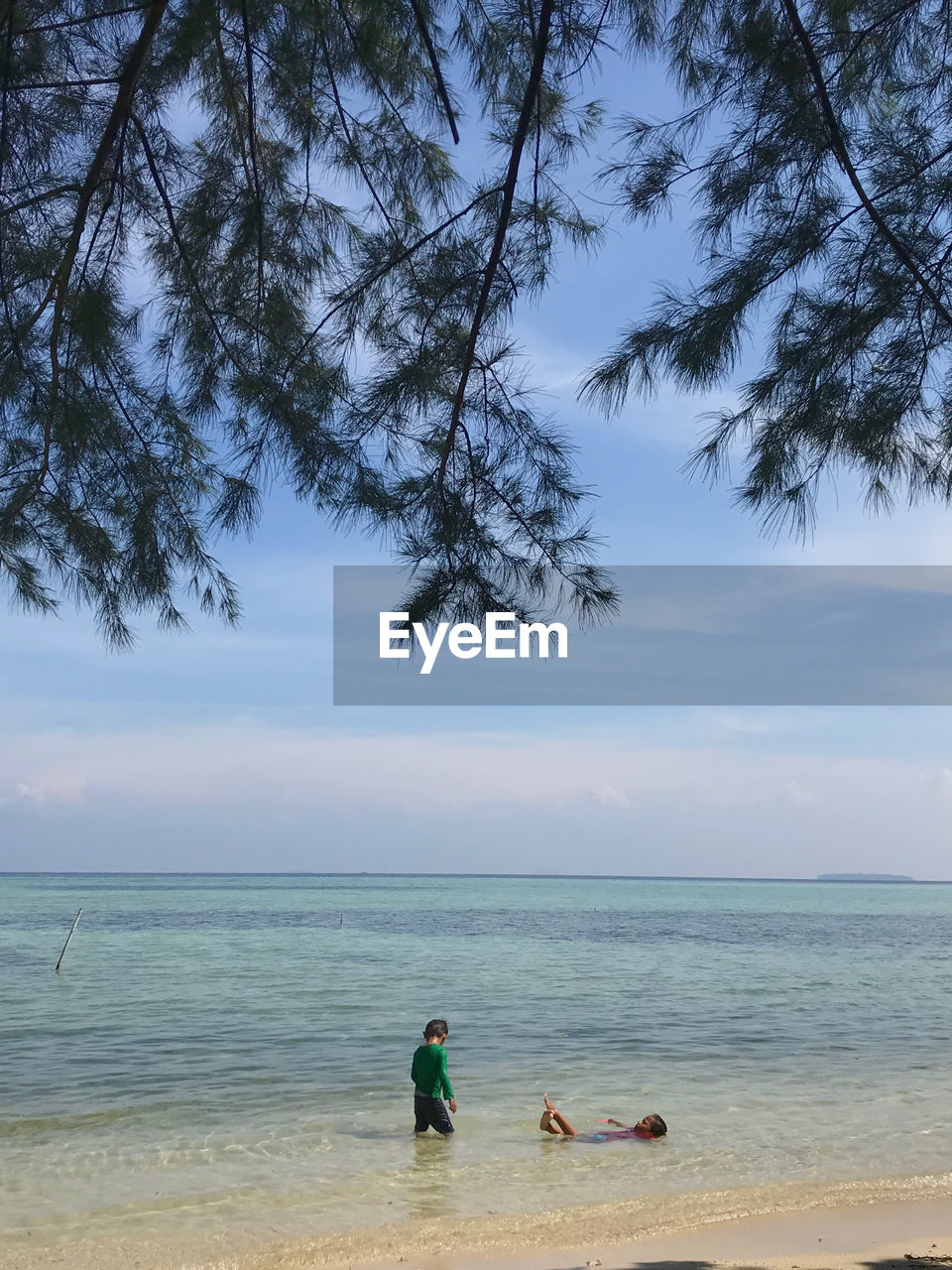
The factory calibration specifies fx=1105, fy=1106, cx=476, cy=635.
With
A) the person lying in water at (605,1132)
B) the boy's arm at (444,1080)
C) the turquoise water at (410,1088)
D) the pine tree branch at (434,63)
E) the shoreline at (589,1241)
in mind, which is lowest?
the turquoise water at (410,1088)

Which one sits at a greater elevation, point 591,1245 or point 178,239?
point 178,239

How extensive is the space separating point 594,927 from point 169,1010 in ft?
110

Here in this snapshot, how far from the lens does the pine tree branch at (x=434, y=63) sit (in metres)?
4.80

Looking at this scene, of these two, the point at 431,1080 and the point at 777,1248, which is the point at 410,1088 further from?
the point at 777,1248

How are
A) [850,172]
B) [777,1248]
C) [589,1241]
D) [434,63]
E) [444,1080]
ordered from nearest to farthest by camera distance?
[850,172]
[434,63]
[777,1248]
[589,1241]
[444,1080]

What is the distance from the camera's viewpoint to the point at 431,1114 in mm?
10414

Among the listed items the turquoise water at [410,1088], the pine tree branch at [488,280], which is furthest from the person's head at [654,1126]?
the pine tree branch at [488,280]

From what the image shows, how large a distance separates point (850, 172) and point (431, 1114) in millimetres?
8947

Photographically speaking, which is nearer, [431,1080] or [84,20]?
[84,20]

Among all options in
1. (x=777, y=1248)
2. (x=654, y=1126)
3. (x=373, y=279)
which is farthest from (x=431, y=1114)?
(x=373, y=279)

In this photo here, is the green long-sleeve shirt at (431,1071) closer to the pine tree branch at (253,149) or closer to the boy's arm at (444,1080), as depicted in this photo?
the boy's arm at (444,1080)

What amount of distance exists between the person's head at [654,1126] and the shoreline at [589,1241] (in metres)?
1.90

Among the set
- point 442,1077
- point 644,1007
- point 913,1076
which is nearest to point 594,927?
point 644,1007

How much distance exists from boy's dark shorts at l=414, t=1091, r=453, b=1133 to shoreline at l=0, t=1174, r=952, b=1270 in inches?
95.5
